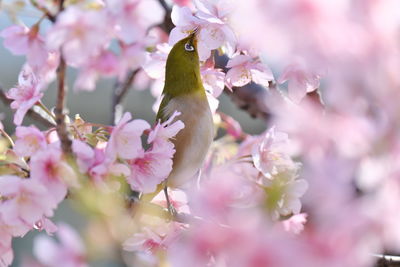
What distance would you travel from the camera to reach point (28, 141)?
0.87 m

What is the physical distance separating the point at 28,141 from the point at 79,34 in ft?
0.81

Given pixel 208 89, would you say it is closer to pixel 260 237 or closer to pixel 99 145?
pixel 99 145

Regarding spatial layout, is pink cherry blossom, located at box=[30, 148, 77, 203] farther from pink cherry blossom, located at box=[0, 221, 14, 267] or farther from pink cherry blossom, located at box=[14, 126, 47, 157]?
pink cherry blossom, located at box=[0, 221, 14, 267]

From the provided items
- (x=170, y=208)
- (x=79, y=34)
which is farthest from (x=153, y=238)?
(x=79, y=34)

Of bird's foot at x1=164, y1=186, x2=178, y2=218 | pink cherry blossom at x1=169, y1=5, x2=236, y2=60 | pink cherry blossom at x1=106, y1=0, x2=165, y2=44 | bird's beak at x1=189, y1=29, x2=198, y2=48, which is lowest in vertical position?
bird's foot at x1=164, y1=186, x2=178, y2=218

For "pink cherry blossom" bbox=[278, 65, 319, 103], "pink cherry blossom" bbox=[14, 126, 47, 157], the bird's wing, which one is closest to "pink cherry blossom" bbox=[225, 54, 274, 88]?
"pink cherry blossom" bbox=[278, 65, 319, 103]

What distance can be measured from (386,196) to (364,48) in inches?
4.1

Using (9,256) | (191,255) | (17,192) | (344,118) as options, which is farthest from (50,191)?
(344,118)

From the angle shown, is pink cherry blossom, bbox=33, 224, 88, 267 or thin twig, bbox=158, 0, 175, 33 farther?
thin twig, bbox=158, 0, 175, 33

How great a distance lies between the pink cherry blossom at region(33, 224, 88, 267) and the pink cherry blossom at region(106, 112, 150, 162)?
11.9 inches

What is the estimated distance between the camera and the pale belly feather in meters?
1.22

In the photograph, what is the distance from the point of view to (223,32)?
101cm

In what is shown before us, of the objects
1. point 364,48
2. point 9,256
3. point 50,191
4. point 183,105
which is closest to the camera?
point 364,48

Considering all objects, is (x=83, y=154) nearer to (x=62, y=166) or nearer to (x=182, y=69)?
(x=62, y=166)
